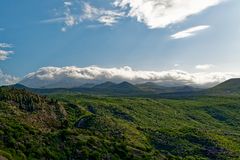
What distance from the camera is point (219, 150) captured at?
164375mm

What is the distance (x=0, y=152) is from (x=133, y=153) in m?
44.2

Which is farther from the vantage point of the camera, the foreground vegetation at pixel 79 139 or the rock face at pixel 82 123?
the rock face at pixel 82 123

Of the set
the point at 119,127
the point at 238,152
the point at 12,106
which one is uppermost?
the point at 12,106

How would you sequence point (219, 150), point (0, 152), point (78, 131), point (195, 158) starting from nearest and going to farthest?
point (0, 152) → point (78, 131) → point (195, 158) → point (219, 150)

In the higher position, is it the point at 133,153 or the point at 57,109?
the point at 57,109

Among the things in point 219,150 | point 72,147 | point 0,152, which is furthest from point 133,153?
point 219,150

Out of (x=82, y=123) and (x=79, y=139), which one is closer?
(x=79, y=139)

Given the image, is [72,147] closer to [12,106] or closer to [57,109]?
[12,106]

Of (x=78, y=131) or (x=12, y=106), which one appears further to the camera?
(x=12, y=106)

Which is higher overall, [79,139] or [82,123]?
[82,123]

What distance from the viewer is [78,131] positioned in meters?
133

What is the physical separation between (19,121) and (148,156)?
43.4m

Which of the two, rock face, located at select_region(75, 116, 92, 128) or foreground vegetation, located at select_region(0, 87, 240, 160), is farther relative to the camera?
rock face, located at select_region(75, 116, 92, 128)

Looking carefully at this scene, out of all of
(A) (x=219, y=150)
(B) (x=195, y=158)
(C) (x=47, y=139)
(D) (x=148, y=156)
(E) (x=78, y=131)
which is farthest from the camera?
(A) (x=219, y=150)
